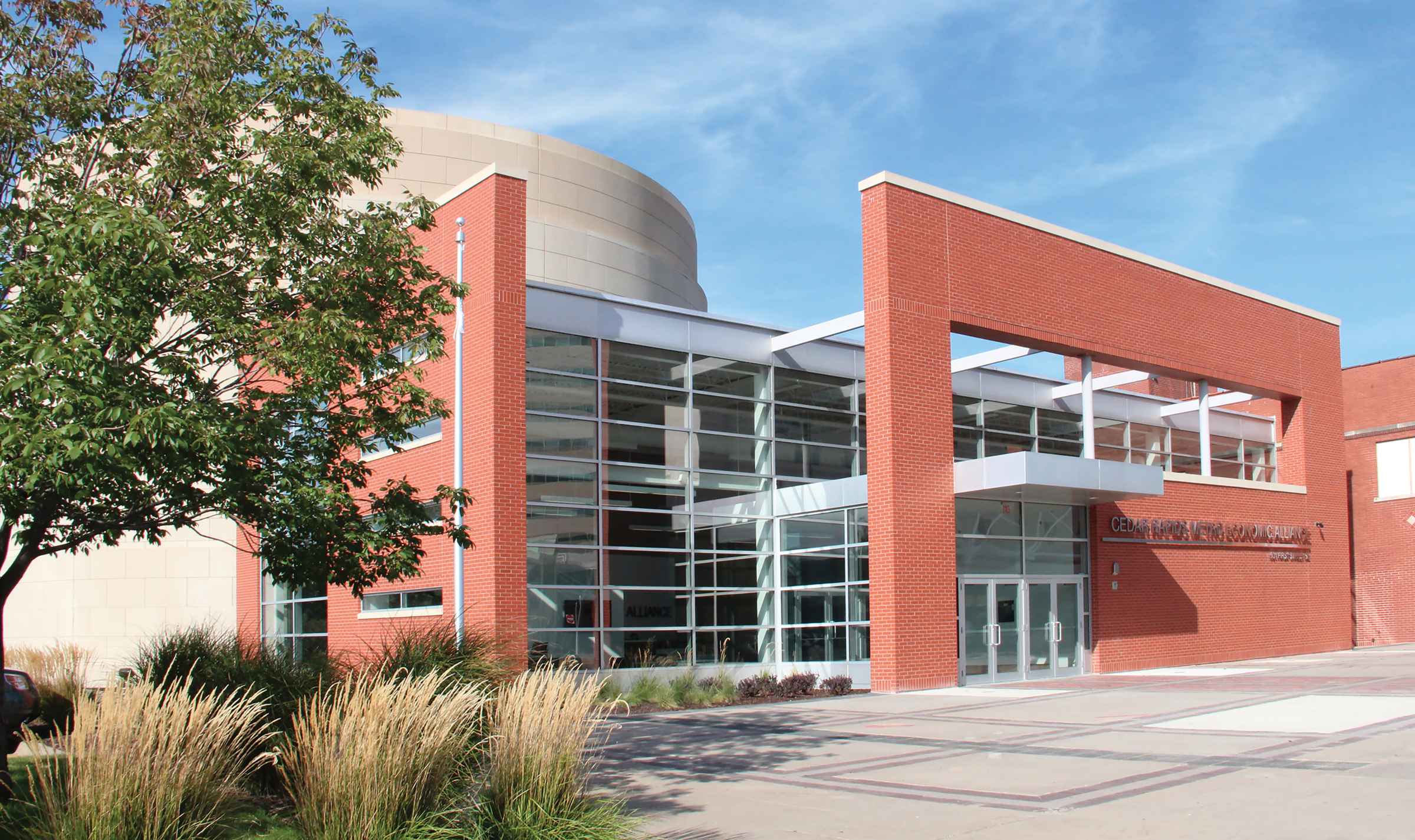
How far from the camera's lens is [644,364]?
2452cm

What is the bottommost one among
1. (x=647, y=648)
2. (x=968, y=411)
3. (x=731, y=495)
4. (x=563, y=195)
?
(x=647, y=648)

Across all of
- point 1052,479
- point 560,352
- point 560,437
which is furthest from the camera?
point 560,352

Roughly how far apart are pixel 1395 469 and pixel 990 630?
68.8 ft

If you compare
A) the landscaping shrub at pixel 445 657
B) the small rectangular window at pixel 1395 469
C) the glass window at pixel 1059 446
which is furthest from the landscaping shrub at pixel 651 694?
the small rectangular window at pixel 1395 469

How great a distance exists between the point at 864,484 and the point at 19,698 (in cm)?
1438

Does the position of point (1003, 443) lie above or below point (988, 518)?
above

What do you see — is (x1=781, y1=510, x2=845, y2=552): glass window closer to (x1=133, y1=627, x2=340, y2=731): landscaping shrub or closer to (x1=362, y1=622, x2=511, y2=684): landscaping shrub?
(x1=133, y1=627, x2=340, y2=731): landscaping shrub

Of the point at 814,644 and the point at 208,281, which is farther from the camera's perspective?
the point at 814,644

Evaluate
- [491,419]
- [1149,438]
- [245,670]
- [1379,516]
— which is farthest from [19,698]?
[1379,516]

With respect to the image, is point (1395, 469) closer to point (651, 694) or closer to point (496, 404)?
point (651, 694)

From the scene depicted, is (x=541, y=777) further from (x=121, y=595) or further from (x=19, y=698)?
(x=121, y=595)

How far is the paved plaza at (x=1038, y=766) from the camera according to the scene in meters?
8.95

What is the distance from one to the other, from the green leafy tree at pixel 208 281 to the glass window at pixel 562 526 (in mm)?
9816

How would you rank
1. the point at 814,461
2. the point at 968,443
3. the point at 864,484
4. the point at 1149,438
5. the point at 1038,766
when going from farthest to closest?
the point at 1149,438
the point at 968,443
the point at 814,461
the point at 864,484
the point at 1038,766
